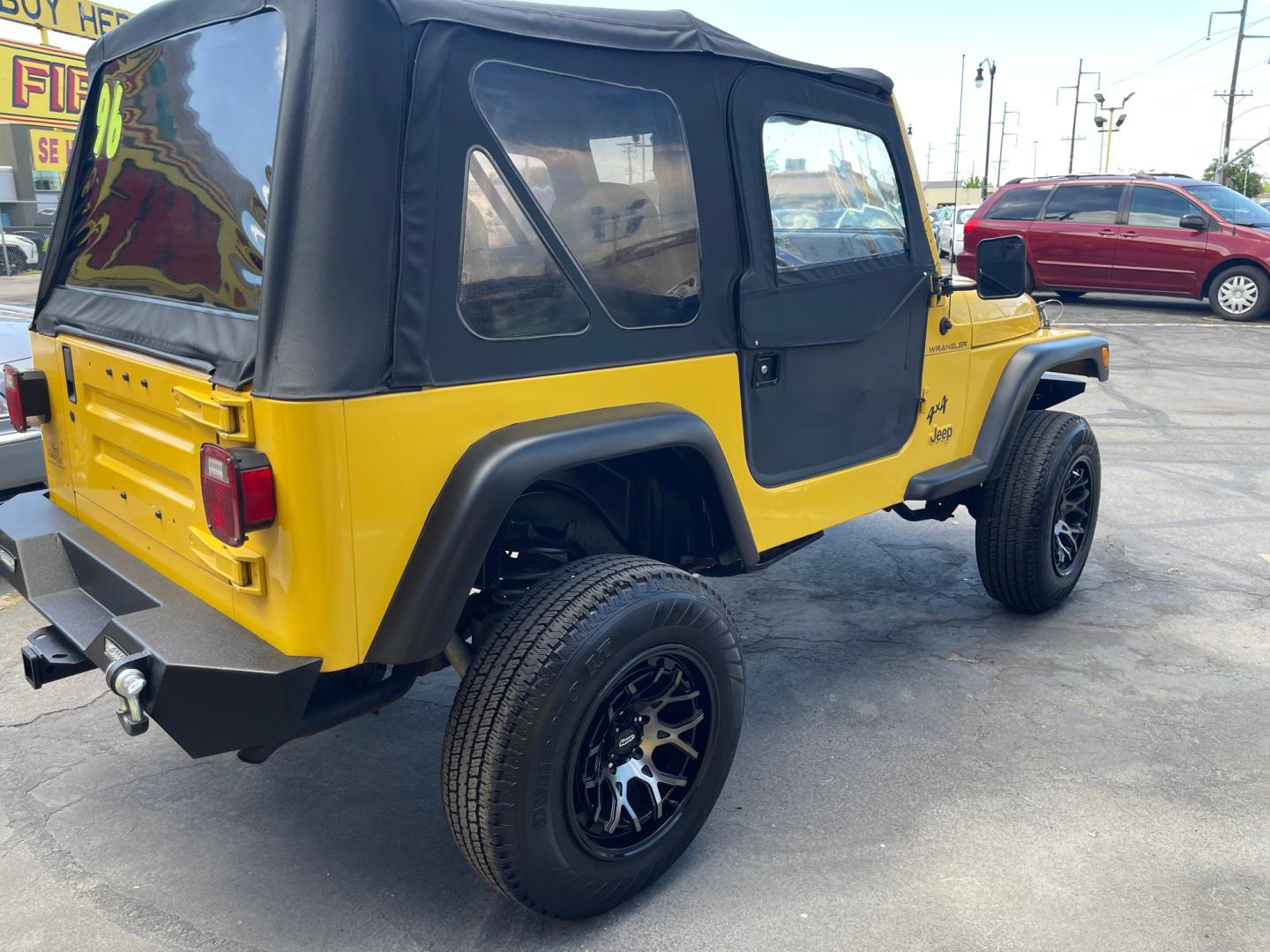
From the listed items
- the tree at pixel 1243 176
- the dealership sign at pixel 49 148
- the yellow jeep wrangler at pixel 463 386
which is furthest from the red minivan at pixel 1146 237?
the tree at pixel 1243 176

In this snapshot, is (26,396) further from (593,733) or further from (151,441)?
(593,733)

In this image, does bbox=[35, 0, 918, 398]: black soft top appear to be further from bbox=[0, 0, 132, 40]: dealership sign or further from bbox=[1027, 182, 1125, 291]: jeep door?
bbox=[0, 0, 132, 40]: dealership sign

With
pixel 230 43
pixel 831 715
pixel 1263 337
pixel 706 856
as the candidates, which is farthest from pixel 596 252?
pixel 1263 337

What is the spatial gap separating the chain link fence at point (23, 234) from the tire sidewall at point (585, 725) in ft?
64.6

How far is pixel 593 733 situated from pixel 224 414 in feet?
3.59

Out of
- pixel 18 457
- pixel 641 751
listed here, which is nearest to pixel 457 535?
pixel 641 751

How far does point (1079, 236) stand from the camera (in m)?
13.9

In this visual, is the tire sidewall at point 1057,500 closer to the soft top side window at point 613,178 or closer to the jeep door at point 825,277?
the jeep door at point 825,277

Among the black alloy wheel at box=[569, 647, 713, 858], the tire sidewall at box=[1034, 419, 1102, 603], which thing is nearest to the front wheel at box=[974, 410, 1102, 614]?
the tire sidewall at box=[1034, 419, 1102, 603]

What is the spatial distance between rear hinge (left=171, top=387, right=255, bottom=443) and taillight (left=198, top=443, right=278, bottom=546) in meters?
0.03

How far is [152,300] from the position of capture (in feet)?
8.78

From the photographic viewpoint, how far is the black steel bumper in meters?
2.12

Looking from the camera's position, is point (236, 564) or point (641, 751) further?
point (641, 751)

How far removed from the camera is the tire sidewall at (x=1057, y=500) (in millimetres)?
4121
